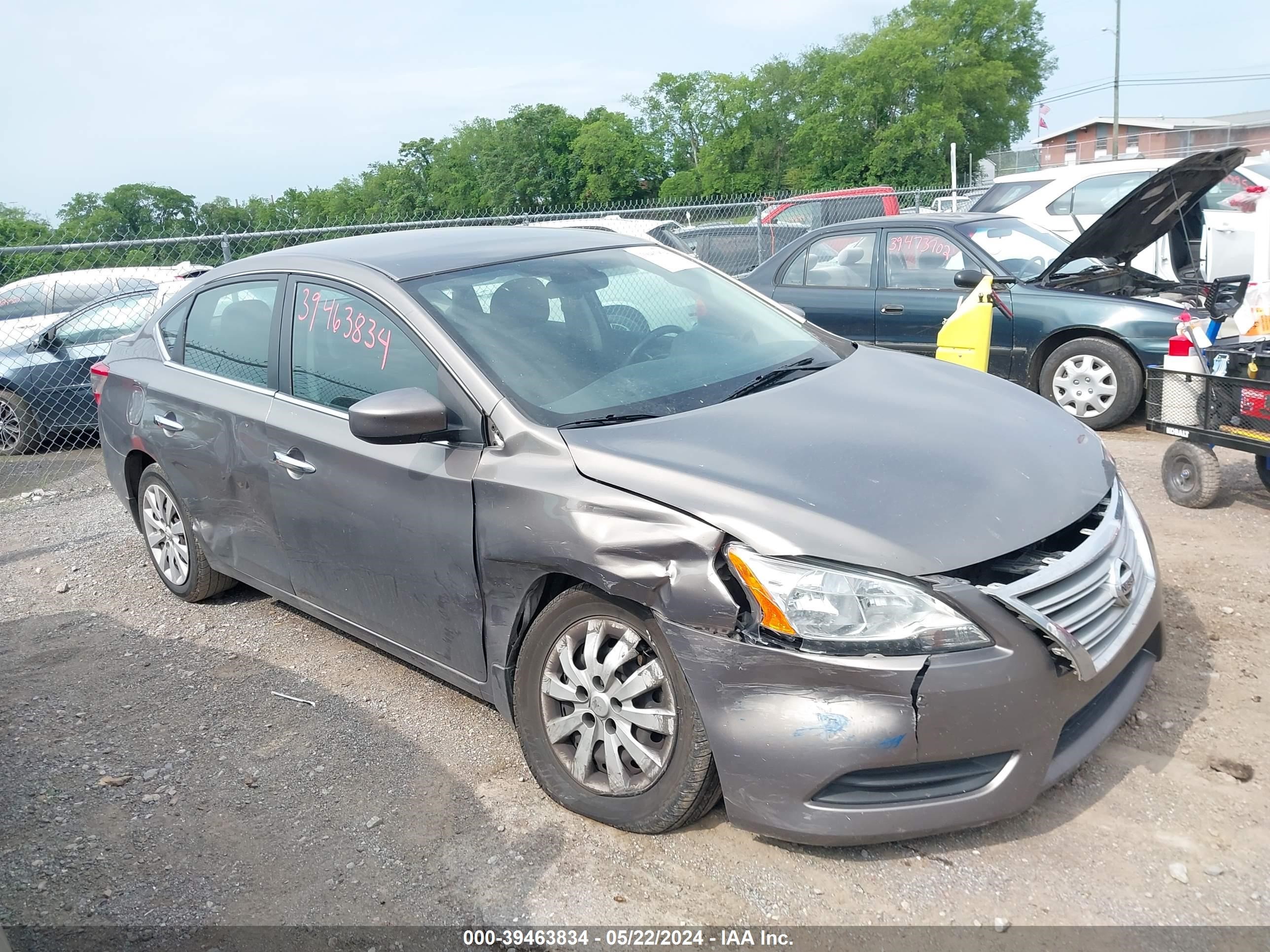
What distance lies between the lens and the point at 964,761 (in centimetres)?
265

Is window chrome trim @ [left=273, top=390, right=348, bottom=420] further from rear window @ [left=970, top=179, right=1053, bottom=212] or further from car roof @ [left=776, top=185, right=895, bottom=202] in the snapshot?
car roof @ [left=776, top=185, right=895, bottom=202]

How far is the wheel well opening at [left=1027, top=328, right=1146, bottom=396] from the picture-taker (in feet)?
24.0

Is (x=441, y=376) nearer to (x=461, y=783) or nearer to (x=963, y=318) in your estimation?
(x=461, y=783)

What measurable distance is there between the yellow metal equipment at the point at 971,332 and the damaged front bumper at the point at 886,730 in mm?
4480

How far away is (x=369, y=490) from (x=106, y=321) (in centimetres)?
781

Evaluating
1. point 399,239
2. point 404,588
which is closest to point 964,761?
point 404,588

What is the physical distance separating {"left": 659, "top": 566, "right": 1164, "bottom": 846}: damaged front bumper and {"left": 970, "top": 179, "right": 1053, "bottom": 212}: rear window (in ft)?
34.0

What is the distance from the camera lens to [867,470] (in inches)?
115

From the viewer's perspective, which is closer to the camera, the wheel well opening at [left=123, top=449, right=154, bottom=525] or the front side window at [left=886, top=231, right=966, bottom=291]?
the wheel well opening at [left=123, top=449, right=154, bottom=525]

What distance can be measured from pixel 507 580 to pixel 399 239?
1833 mm

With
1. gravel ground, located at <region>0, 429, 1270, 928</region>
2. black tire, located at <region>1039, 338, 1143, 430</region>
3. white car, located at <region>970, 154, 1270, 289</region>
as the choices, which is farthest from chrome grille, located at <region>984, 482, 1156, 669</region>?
white car, located at <region>970, 154, 1270, 289</region>

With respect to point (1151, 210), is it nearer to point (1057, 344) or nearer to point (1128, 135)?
point (1057, 344)

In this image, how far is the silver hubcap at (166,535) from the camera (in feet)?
16.8

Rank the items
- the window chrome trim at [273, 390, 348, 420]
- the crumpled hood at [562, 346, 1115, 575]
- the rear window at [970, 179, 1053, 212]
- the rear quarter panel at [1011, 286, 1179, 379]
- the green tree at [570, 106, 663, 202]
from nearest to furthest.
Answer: the crumpled hood at [562, 346, 1115, 575]
the window chrome trim at [273, 390, 348, 420]
the rear quarter panel at [1011, 286, 1179, 379]
the rear window at [970, 179, 1053, 212]
the green tree at [570, 106, 663, 202]
